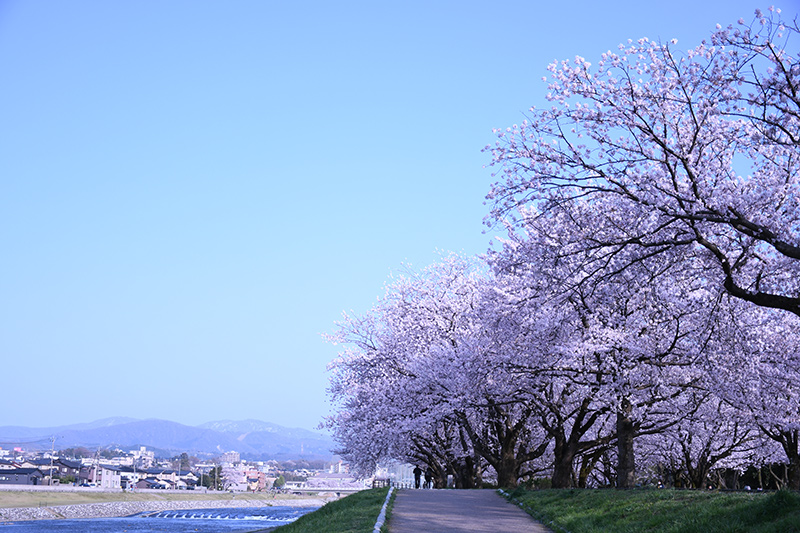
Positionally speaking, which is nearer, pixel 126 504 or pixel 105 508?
pixel 105 508

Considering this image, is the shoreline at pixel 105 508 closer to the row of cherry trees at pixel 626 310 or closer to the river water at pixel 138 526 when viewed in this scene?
the river water at pixel 138 526

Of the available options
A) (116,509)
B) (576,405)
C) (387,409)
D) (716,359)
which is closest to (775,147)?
(716,359)

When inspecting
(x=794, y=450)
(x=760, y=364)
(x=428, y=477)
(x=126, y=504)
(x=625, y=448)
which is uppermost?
(x=760, y=364)

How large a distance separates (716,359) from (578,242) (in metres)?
7.66

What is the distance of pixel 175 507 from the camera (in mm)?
120500

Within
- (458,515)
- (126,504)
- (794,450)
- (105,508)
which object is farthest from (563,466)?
(126,504)

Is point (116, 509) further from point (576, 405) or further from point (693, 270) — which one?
point (693, 270)

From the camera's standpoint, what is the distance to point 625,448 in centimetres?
2198

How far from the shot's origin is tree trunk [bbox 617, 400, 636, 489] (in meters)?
21.7

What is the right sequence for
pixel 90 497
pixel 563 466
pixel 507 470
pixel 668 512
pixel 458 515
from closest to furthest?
pixel 668 512
pixel 458 515
pixel 563 466
pixel 507 470
pixel 90 497

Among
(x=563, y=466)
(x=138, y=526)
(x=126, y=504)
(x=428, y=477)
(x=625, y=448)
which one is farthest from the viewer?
(x=126, y=504)

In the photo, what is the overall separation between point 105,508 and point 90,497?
762cm

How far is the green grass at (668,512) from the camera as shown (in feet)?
34.4

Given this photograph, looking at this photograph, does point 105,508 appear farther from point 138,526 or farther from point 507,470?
point 507,470
